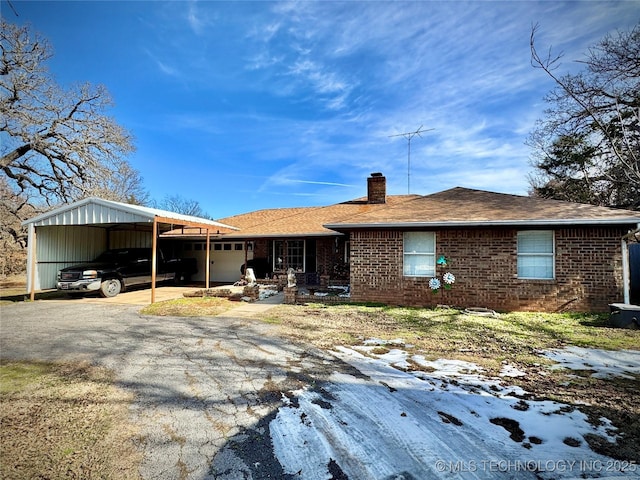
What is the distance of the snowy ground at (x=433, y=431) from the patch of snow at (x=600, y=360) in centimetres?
13

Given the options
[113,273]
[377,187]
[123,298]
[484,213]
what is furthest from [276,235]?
[484,213]

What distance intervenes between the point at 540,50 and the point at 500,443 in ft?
26.0

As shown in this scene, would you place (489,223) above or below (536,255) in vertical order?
above

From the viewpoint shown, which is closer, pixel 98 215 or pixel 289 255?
pixel 98 215

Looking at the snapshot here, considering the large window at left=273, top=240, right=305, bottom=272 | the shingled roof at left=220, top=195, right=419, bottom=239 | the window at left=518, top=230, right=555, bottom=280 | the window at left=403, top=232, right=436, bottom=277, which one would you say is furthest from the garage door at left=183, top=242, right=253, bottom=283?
the window at left=518, top=230, right=555, bottom=280

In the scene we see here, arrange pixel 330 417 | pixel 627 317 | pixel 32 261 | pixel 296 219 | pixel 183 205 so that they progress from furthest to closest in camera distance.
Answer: pixel 183 205, pixel 296 219, pixel 32 261, pixel 627 317, pixel 330 417

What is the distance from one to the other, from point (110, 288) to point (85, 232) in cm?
428

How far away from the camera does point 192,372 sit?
181 inches

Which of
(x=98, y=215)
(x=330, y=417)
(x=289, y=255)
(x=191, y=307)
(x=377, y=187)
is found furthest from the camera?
(x=377, y=187)

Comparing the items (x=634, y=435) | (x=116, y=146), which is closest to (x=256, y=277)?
(x=116, y=146)

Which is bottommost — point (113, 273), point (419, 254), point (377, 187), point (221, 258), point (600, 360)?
point (600, 360)

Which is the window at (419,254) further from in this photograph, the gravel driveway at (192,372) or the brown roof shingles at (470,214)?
the gravel driveway at (192,372)

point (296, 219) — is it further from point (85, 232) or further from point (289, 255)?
point (85, 232)

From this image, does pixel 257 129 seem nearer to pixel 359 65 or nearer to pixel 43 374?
pixel 359 65
